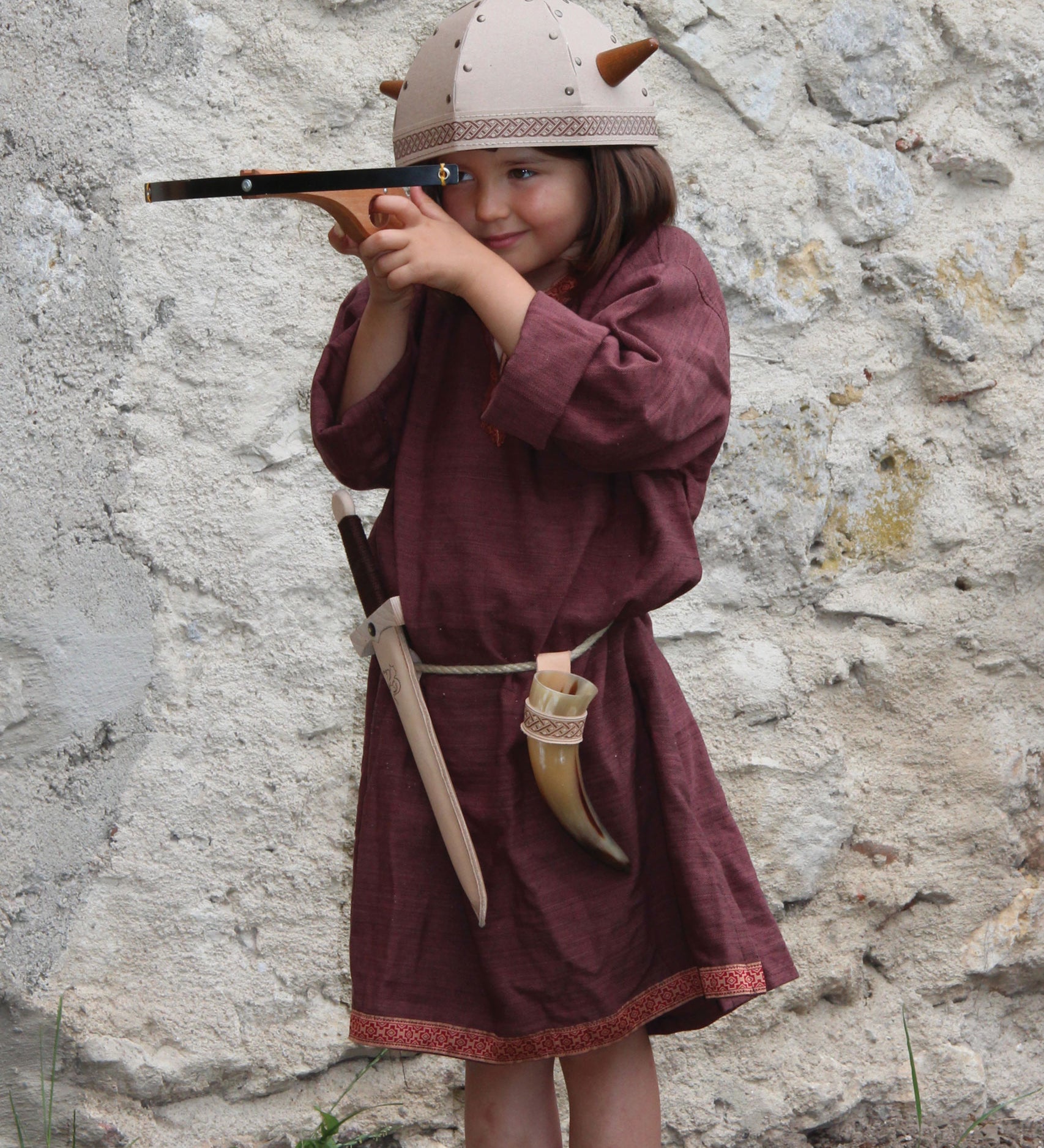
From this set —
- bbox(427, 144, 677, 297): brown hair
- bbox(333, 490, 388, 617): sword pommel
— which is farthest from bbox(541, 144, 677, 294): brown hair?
bbox(333, 490, 388, 617): sword pommel

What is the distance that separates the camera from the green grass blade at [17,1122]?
5.66ft

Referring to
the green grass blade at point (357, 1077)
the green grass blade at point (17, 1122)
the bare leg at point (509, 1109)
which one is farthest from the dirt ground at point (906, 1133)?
the green grass blade at point (17, 1122)

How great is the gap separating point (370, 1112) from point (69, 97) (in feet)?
4.41

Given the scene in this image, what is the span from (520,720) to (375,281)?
42 centimetres

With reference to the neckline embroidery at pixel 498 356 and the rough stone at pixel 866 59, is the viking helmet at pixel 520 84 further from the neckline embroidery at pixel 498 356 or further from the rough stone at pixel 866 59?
the rough stone at pixel 866 59

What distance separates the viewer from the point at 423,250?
1.17 m

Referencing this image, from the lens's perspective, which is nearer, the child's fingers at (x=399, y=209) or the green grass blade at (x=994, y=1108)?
the child's fingers at (x=399, y=209)

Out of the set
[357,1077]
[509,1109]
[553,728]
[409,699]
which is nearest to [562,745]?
[553,728]

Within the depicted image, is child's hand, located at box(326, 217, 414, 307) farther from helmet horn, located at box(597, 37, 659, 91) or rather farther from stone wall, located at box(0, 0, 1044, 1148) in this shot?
stone wall, located at box(0, 0, 1044, 1148)

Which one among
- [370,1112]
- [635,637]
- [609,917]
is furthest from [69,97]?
[370,1112]

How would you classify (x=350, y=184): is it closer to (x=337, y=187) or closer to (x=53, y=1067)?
(x=337, y=187)

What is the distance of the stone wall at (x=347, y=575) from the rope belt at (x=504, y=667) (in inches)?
20.7

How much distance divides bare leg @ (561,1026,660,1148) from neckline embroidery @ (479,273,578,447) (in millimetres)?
589

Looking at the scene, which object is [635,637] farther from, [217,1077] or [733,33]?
[733,33]
